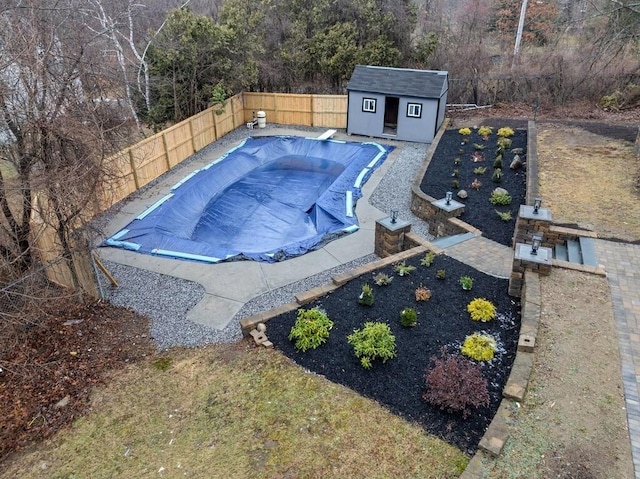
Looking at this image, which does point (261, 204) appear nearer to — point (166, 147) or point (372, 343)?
point (166, 147)

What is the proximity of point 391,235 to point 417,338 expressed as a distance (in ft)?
11.3

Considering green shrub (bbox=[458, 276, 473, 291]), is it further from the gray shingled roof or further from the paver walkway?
the gray shingled roof

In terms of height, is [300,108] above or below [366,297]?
above

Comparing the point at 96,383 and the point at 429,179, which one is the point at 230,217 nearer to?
the point at 429,179

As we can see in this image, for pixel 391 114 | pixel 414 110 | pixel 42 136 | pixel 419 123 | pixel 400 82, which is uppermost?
pixel 42 136

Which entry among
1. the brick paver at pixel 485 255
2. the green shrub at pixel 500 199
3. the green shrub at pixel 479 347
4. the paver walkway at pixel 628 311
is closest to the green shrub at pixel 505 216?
the green shrub at pixel 500 199

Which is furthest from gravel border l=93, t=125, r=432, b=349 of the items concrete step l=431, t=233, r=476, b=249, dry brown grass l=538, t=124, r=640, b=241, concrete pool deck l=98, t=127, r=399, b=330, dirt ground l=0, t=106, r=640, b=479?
dry brown grass l=538, t=124, r=640, b=241

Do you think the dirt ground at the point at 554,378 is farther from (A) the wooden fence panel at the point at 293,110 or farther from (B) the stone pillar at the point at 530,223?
(A) the wooden fence panel at the point at 293,110

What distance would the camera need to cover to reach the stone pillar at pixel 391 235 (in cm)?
1048

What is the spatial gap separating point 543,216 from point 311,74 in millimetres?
17278

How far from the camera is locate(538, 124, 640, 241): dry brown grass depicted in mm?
10875

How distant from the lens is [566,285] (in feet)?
26.6

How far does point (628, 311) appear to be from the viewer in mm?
7555

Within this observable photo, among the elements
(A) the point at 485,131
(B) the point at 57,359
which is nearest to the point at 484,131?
(A) the point at 485,131
